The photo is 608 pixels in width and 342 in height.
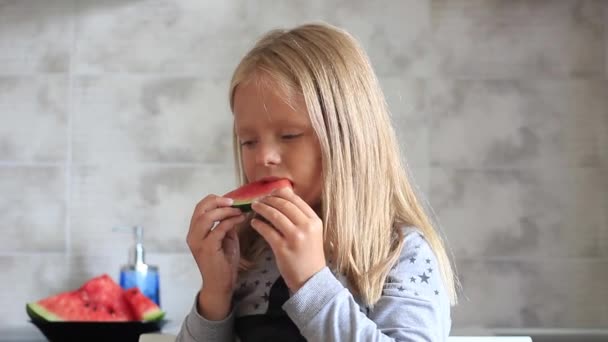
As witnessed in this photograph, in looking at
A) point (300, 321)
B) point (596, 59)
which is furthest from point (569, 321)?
point (300, 321)

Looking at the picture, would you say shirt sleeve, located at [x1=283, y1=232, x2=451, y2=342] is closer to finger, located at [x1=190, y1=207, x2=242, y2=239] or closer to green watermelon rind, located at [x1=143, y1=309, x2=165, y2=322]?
finger, located at [x1=190, y1=207, x2=242, y2=239]

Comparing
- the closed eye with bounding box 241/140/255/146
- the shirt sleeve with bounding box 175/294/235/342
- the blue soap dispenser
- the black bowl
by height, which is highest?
the closed eye with bounding box 241/140/255/146

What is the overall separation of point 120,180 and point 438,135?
83cm

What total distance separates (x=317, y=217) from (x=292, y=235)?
0.05 metres

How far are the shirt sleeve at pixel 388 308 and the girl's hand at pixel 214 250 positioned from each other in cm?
17

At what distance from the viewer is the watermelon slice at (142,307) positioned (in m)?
1.93

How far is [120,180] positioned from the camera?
2217mm

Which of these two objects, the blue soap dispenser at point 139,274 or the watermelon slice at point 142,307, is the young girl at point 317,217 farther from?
the blue soap dispenser at point 139,274

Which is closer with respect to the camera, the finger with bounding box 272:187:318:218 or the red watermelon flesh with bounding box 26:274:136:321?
the finger with bounding box 272:187:318:218

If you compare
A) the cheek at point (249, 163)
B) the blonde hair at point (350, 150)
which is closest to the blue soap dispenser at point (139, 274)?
the blonde hair at point (350, 150)

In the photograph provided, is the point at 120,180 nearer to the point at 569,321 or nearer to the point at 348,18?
the point at 348,18

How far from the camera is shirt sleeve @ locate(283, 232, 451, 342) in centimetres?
105

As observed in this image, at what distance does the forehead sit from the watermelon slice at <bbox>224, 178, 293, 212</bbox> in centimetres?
8

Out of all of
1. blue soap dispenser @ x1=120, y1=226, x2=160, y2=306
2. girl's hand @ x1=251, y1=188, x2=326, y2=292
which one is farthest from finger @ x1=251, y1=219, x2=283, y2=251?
blue soap dispenser @ x1=120, y1=226, x2=160, y2=306
